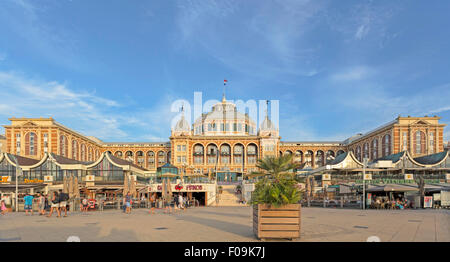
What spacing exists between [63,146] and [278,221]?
7190 centimetres

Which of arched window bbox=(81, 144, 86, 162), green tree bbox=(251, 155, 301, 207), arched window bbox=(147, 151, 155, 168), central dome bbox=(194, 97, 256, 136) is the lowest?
arched window bbox=(147, 151, 155, 168)

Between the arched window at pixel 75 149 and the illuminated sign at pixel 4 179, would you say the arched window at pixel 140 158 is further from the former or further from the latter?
the illuminated sign at pixel 4 179

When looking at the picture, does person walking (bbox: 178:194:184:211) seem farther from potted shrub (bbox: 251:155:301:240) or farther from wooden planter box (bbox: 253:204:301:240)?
wooden planter box (bbox: 253:204:301:240)

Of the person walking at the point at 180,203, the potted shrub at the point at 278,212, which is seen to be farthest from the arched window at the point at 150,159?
the potted shrub at the point at 278,212

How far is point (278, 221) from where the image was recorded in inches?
391

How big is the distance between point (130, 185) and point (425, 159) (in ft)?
164

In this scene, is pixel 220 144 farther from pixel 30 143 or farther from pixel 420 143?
pixel 420 143

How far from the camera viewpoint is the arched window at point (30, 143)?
71.6 metres

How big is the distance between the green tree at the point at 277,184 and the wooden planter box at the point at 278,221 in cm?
19

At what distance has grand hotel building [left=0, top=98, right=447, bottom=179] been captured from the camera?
6988 centimetres

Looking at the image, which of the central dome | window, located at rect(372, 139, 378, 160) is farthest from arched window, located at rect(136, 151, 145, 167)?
window, located at rect(372, 139, 378, 160)

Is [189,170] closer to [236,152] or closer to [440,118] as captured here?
[236,152]

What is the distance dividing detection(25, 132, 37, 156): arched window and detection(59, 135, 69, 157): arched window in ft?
16.0
